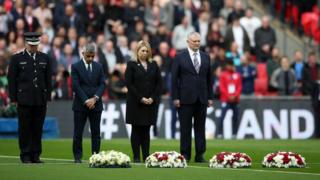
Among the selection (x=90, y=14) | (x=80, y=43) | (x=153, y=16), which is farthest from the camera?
(x=153, y=16)

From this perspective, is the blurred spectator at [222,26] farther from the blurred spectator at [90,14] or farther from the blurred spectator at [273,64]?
the blurred spectator at [90,14]

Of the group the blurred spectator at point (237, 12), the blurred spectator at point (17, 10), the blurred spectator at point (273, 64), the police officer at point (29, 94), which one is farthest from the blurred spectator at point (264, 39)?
the police officer at point (29, 94)

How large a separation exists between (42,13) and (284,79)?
757 cm

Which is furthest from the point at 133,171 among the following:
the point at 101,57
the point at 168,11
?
the point at 168,11

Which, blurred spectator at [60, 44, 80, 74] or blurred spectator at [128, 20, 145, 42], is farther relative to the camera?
blurred spectator at [128, 20, 145, 42]

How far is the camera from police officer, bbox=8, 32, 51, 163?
21125 mm

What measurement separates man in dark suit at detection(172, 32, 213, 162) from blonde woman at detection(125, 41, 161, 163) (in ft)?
1.82

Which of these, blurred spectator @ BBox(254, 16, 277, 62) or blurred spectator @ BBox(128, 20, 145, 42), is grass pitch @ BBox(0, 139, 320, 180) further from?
blurred spectator @ BBox(254, 16, 277, 62)

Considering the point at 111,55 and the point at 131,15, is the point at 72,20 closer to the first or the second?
the point at 111,55

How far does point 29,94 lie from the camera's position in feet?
69.2

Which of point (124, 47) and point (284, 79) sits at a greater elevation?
point (124, 47)

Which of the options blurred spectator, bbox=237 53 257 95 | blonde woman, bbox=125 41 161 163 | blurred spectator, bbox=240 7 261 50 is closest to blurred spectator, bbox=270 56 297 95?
blurred spectator, bbox=237 53 257 95

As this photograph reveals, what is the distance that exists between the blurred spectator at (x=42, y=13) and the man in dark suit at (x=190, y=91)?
539 inches

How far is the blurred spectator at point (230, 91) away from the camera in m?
32.6
